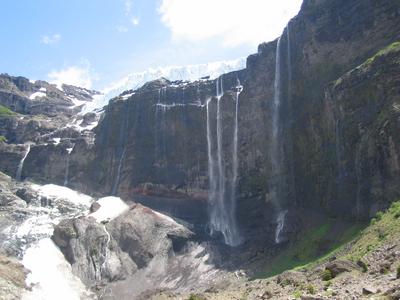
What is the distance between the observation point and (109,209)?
3583 inches

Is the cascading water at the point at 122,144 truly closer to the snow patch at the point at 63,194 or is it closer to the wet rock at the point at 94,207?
the snow patch at the point at 63,194

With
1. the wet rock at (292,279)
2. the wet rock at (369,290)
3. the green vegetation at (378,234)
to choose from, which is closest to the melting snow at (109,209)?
the wet rock at (292,279)

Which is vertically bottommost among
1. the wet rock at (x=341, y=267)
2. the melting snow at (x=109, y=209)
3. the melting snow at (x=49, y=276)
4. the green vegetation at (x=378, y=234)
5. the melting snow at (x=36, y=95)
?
the melting snow at (x=49, y=276)

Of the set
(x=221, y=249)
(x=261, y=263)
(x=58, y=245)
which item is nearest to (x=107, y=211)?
(x=58, y=245)

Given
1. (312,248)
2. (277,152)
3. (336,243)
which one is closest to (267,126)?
(277,152)

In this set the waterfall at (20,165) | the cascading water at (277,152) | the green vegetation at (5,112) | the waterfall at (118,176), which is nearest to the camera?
the cascading water at (277,152)

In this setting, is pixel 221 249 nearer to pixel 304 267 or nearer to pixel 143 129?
pixel 304 267

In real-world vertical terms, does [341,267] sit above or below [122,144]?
below

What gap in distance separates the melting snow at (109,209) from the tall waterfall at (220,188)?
1532cm

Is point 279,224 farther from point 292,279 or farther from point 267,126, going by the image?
point 292,279

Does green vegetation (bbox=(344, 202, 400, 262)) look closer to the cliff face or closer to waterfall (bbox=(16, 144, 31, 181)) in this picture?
the cliff face

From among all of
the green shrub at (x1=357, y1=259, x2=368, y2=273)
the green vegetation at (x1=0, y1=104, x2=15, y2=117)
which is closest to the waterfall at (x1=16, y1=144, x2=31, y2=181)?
the green vegetation at (x1=0, y1=104, x2=15, y2=117)

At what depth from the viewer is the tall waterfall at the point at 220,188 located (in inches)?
3278

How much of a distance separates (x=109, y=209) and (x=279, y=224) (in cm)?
3138
